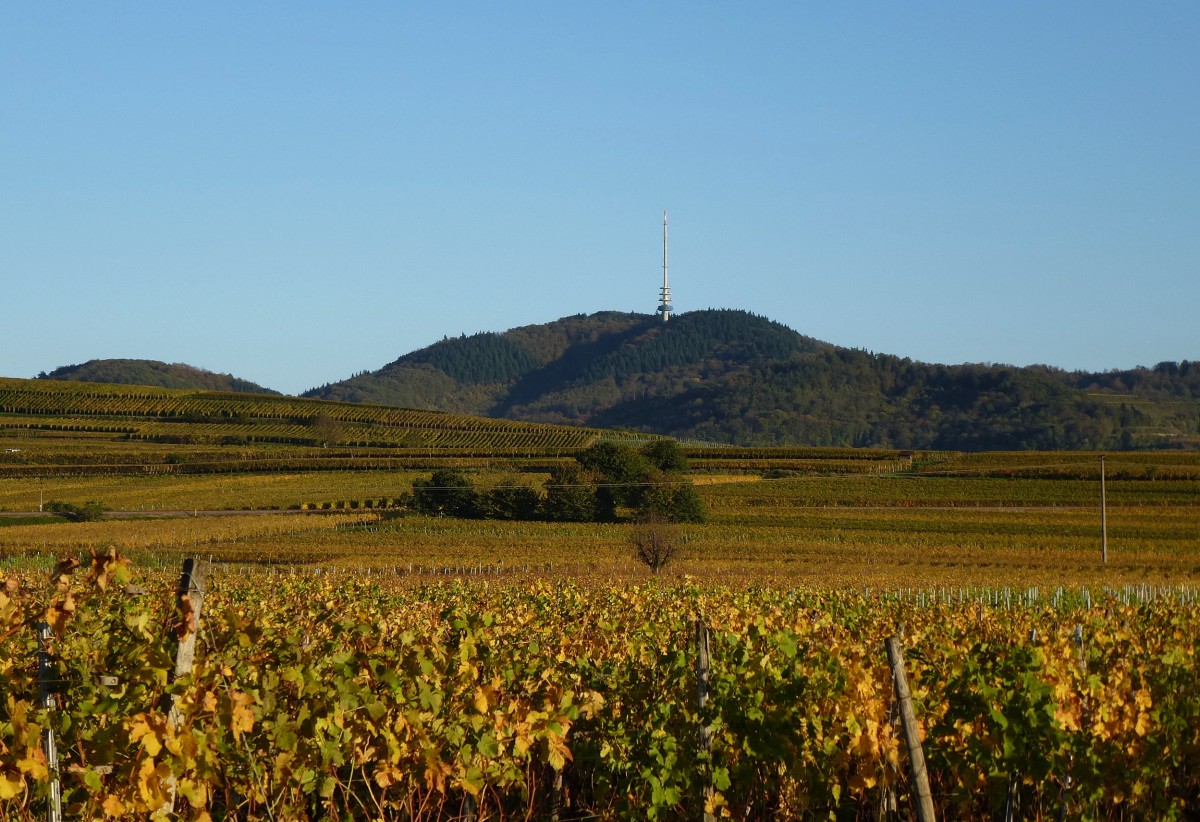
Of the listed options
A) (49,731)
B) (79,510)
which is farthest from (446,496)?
(49,731)

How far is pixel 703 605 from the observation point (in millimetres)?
14406

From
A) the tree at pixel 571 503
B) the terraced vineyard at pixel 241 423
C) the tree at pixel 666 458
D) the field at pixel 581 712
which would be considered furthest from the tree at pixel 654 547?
the terraced vineyard at pixel 241 423

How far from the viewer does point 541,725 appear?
21.6 feet

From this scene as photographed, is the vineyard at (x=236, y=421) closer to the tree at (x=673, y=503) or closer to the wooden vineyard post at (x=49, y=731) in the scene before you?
the tree at (x=673, y=503)

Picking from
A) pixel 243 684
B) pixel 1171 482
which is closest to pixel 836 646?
pixel 243 684

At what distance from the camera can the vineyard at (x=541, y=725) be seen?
536 cm

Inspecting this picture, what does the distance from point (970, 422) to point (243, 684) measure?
561ft

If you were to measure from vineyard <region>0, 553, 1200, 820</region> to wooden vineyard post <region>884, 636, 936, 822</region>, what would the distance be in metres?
0.71

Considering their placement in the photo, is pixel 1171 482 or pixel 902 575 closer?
pixel 902 575

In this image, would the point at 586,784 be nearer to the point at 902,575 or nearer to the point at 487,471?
the point at 902,575

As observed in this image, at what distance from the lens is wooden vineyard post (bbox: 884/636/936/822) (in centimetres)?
557

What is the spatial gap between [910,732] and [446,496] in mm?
59348

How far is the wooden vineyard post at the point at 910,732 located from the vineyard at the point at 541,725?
0.71m

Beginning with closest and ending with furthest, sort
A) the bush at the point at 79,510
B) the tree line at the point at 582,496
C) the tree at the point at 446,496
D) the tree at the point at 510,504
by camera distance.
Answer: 1. the tree line at the point at 582,496
2. the bush at the point at 79,510
3. the tree at the point at 510,504
4. the tree at the point at 446,496
